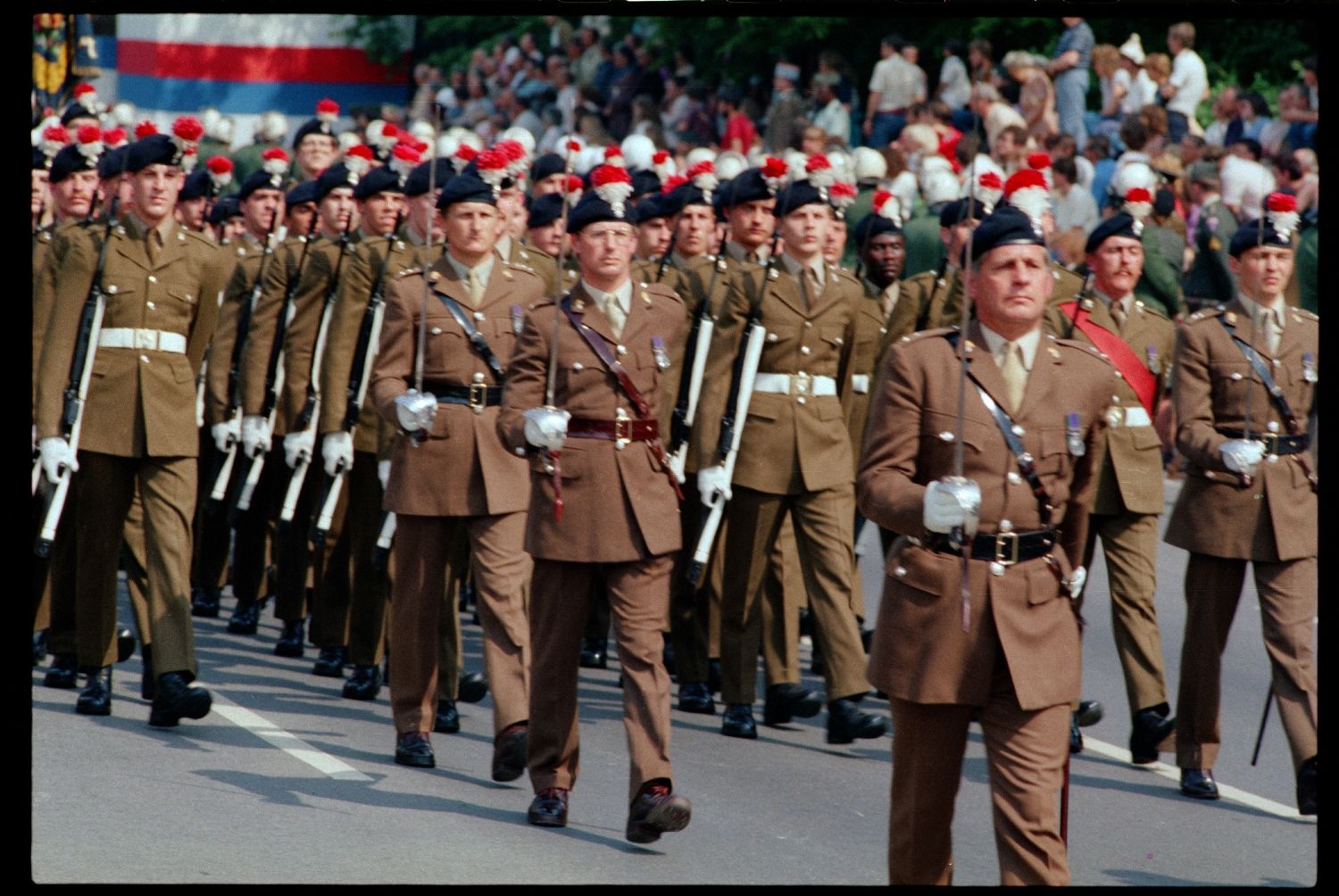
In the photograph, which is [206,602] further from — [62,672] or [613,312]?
[613,312]

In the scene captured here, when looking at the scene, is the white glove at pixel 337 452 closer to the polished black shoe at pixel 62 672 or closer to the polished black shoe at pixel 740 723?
the polished black shoe at pixel 62 672

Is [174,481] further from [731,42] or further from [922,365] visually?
[731,42]

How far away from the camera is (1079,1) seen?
19.4ft

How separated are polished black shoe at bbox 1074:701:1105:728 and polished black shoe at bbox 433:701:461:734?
245 centimetres

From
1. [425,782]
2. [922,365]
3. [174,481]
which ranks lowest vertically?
[425,782]

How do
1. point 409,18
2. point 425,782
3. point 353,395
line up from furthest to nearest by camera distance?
point 409,18
point 353,395
point 425,782

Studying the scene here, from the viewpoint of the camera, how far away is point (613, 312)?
7.74m

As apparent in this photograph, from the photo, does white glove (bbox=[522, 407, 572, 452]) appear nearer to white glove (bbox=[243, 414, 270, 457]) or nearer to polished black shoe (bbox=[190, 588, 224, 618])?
white glove (bbox=[243, 414, 270, 457])

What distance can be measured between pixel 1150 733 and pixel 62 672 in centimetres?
437

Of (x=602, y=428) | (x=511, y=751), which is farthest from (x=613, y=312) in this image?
(x=511, y=751)

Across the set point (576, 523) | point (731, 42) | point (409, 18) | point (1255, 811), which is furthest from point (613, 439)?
point (409, 18)

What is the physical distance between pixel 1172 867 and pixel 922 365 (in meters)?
2.22

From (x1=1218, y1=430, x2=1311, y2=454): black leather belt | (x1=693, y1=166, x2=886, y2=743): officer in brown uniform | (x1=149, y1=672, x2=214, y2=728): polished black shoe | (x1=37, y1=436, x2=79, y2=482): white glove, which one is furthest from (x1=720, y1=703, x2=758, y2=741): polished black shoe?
(x1=37, y1=436, x2=79, y2=482): white glove

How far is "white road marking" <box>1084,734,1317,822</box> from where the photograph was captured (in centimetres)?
834
